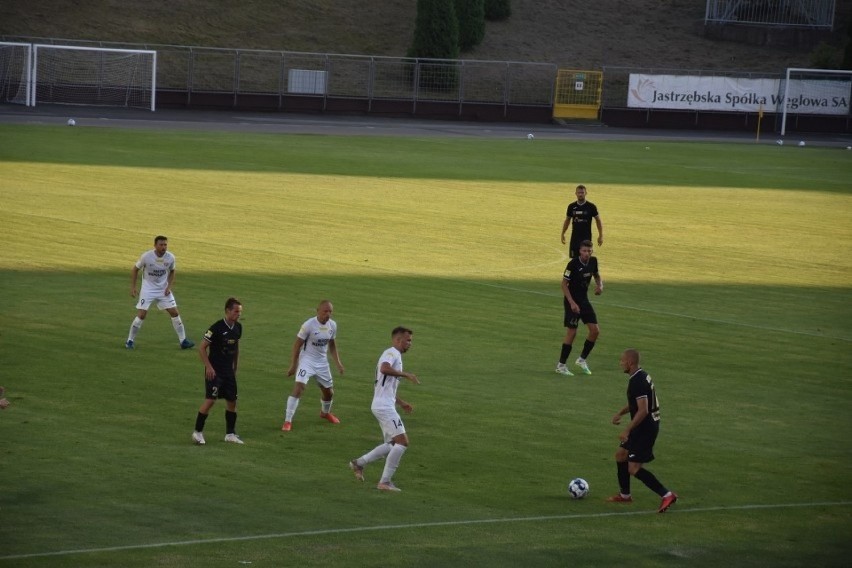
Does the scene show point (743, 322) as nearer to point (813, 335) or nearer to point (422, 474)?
point (813, 335)

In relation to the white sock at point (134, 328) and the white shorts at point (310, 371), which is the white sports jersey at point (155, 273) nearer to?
the white sock at point (134, 328)

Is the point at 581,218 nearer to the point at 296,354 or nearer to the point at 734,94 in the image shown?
the point at 296,354

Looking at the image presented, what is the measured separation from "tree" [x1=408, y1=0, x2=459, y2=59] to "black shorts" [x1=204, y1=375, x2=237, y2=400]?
67.1 m

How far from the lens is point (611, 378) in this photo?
2347 centimetres

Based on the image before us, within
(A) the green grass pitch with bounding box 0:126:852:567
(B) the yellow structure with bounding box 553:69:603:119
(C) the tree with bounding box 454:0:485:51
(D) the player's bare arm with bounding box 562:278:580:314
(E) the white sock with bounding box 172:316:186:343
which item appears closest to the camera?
(A) the green grass pitch with bounding box 0:126:852:567

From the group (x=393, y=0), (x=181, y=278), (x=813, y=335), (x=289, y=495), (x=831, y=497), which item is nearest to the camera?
(x=289, y=495)

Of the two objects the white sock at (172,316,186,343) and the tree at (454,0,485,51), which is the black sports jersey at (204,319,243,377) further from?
the tree at (454,0,485,51)

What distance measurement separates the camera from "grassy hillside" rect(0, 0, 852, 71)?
3228 inches

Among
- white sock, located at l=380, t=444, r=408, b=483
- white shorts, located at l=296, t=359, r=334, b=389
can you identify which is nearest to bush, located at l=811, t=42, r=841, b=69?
white shorts, located at l=296, t=359, r=334, b=389

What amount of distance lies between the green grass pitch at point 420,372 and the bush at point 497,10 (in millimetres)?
42698

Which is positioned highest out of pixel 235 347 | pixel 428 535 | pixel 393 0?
pixel 393 0

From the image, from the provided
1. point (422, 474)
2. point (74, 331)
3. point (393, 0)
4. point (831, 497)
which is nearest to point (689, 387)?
point (831, 497)

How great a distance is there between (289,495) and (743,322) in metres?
16.8

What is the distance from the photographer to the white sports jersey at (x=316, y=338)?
18547 millimetres
